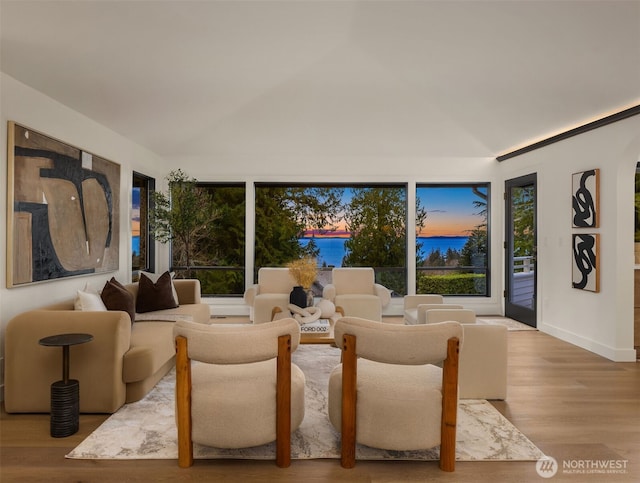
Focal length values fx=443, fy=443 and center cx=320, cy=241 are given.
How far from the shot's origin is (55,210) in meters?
4.05

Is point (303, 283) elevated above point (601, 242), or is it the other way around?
point (601, 242)

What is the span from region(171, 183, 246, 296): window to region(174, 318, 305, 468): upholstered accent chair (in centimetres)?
502

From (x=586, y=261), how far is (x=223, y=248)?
5293 millimetres

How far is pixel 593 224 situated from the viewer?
5031 mm

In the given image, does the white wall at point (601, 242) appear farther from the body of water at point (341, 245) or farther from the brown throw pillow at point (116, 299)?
the brown throw pillow at point (116, 299)

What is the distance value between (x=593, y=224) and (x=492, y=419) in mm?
3024

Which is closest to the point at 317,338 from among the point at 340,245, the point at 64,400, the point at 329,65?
the point at 64,400

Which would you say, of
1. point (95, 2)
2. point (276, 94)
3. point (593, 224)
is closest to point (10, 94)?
point (95, 2)

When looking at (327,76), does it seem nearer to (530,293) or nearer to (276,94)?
(276,94)

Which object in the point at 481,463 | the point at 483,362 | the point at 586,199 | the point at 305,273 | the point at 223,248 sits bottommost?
the point at 481,463

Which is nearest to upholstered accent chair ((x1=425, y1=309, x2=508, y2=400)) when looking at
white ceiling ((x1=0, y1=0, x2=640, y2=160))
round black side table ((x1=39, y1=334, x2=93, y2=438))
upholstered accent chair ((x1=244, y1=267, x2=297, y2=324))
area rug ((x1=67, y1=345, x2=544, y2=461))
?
area rug ((x1=67, y1=345, x2=544, y2=461))

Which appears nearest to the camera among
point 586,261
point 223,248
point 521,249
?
point 586,261
